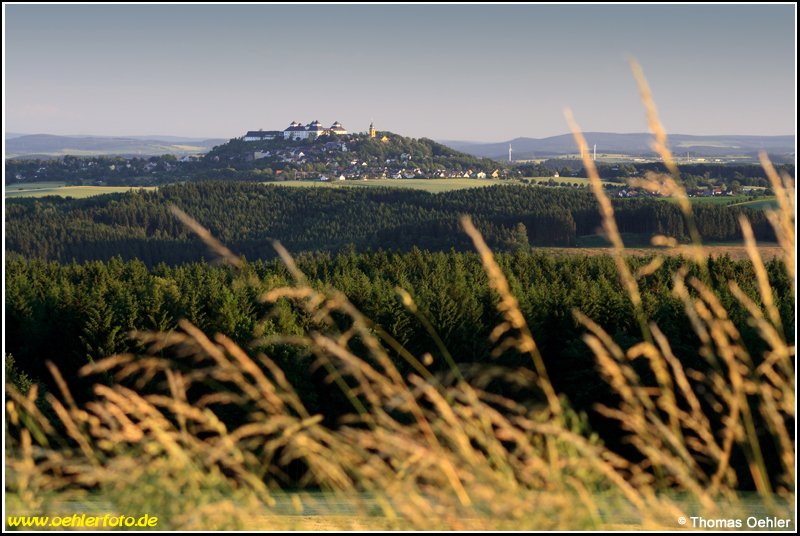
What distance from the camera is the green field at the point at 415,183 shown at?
167750 millimetres

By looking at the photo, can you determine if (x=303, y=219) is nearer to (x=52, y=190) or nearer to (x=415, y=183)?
(x=415, y=183)

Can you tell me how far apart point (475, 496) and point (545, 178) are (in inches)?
6342

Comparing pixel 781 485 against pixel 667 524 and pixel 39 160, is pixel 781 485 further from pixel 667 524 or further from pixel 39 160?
pixel 39 160

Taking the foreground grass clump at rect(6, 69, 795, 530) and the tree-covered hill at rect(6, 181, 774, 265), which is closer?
the foreground grass clump at rect(6, 69, 795, 530)

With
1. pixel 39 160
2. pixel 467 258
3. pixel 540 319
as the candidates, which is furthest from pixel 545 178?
pixel 540 319

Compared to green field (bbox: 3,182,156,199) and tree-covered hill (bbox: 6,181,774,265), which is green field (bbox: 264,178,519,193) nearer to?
tree-covered hill (bbox: 6,181,774,265)

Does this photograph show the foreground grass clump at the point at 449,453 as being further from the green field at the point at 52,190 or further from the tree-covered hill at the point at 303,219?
the green field at the point at 52,190

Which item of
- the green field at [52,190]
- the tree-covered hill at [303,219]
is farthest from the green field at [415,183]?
the green field at [52,190]

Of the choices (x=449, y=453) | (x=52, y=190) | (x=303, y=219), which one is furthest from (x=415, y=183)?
(x=449, y=453)

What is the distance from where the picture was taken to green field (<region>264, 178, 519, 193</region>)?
168 meters

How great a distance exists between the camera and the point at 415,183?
17538cm

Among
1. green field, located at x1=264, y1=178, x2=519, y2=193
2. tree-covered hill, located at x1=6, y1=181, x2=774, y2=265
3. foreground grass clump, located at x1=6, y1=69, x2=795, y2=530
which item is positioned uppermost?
foreground grass clump, located at x1=6, y1=69, x2=795, y2=530

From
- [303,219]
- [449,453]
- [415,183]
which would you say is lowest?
[303,219]

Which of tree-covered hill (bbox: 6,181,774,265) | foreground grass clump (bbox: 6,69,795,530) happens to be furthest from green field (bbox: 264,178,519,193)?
foreground grass clump (bbox: 6,69,795,530)
